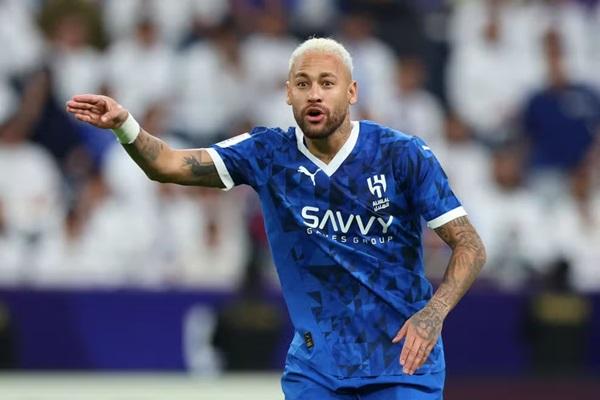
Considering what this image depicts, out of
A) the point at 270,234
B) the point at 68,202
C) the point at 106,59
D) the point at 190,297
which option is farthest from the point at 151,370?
the point at 270,234

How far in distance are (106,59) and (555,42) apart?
16.1 ft

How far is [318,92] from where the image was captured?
5828mm

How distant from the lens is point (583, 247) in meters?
13.4

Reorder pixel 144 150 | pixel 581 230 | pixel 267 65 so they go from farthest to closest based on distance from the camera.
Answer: pixel 267 65 → pixel 581 230 → pixel 144 150

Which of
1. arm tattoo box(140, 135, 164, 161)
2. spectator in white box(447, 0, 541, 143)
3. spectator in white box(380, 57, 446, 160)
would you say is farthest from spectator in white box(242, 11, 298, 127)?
arm tattoo box(140, 135, 164, 161)

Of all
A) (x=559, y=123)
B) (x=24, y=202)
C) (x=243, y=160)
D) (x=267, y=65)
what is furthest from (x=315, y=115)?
(x=559, y=123)

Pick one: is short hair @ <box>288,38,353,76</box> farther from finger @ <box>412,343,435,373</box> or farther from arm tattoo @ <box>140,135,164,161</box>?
finger @ <box>412,343,435,373</box>

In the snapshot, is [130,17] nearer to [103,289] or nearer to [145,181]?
[145,181]

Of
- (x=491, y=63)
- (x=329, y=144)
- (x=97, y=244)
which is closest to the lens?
(x=329, y=144)

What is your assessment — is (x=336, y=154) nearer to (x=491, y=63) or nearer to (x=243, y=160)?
(x=243, y=160)

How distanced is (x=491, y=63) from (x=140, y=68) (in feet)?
12.9

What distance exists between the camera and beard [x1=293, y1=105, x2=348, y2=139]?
589cm

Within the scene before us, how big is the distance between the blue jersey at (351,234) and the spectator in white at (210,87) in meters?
7.69

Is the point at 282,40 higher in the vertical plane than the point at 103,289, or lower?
higher
